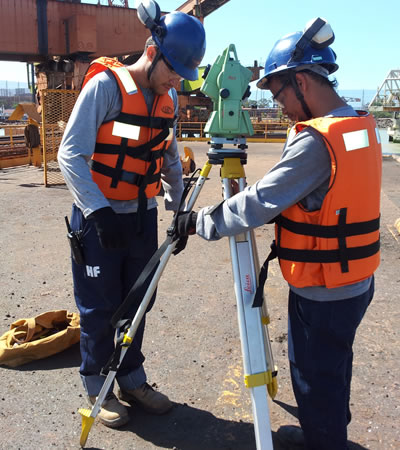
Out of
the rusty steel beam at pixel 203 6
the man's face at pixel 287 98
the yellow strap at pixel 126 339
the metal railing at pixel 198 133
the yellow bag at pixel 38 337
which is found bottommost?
the yellow bag at pixel 38 337

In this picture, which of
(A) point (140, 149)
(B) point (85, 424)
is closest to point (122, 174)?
(A) point (140, 149)

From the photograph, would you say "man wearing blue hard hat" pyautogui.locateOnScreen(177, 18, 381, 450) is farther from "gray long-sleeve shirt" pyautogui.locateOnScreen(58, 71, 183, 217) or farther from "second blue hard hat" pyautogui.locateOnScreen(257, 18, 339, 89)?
"gray long-sleeve shirt" pyautogui.locateOnScreen(58, 71, 183, 217)

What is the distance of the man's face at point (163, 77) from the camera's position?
94.1 inches

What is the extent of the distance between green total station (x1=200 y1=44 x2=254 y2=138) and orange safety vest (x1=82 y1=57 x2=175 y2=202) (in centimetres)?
50

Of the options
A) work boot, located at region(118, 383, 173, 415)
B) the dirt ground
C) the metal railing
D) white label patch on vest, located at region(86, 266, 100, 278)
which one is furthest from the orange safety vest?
the metal railing

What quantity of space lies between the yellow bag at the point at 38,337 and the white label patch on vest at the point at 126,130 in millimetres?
1790

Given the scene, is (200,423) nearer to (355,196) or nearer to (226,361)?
(226,361)

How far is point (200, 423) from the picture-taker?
2.81m

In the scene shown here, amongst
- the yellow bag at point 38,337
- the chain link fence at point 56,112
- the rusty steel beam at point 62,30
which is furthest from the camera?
the rusty steel beam at point 62,30

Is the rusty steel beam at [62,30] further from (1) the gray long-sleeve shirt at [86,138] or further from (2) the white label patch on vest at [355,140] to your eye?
(2) the white label patch on vest at [355,140]

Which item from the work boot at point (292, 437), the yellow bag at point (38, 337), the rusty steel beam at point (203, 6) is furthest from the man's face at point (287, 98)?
the rusty steel beam at point (203, 6)

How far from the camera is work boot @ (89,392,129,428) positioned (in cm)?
276

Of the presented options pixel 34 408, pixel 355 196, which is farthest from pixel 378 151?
pixel 34 408

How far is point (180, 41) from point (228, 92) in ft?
1.61
